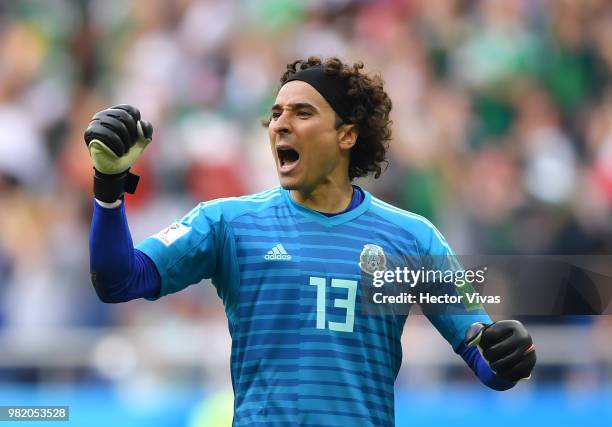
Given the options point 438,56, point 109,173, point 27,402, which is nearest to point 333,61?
point 109,173

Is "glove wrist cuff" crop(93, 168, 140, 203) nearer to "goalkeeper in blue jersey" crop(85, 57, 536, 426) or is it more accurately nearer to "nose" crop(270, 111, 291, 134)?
"goalkeeper in blue jersey" crop(85, 57, 536, 426)

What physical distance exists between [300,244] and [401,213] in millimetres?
497

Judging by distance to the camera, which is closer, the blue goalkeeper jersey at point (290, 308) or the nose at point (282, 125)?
the blue goalkeeper jersey at point (290, 308)

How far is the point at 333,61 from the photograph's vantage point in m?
5.13

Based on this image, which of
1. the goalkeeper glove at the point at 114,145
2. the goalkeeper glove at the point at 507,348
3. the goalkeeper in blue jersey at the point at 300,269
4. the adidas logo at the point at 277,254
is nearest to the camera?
the goalkeeper glove at the point at 114,145

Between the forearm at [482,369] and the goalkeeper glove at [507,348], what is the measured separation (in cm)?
12

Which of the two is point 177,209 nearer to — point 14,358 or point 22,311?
point 22,311

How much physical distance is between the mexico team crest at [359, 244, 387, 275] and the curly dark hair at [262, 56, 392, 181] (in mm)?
458

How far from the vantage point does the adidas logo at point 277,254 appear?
4801 millimetres

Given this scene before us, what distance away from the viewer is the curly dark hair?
17.0 ft

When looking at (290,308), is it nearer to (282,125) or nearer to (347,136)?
(282,125)

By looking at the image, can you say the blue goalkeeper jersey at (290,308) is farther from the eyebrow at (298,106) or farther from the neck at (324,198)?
the eyebrow at (298,106)

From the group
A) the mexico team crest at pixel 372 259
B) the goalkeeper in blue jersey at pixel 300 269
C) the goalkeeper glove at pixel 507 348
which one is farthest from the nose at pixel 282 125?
the goalkeeper glove at pixel 507 348

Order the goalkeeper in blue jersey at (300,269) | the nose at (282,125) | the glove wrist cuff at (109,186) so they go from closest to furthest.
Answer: the glove wrist cuff at (109,186) → the goalkeeper in blue jersey at (300,269) → the nose at (282,125)
